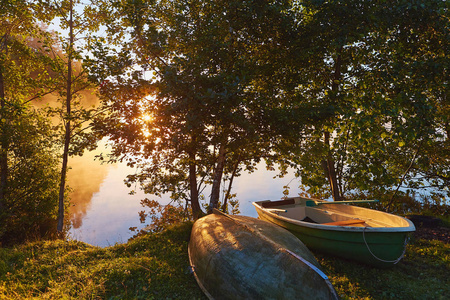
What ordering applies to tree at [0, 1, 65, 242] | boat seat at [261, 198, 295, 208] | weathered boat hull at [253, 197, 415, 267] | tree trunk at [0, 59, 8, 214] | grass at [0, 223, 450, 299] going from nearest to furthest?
grass at [0, 223, 450, 299] → weathered boat hull at [253, 197, 415, 267] → boat seat at [261, 198, 295, 208] → tree at [0, 1, 65, 242] → tree trunk at [0, 59, 8, 214]

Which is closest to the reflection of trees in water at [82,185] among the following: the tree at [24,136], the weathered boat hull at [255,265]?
the tree at [24,136]

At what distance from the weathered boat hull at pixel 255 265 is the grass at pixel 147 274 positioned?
914mm

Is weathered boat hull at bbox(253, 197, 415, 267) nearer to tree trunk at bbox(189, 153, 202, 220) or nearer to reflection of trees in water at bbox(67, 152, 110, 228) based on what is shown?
tree trunk at bbox(189, 153, 202, 220)

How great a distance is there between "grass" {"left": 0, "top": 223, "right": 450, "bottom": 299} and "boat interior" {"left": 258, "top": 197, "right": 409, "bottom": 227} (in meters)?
1.32

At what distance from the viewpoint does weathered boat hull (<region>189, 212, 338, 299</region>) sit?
203 inches

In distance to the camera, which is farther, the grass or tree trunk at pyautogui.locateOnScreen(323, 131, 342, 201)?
tree trunk at pyautogui.locateOnScreen(323, 131, 342, 201)

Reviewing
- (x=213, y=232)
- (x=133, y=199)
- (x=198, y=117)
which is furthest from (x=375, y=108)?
(x=133, y=199)

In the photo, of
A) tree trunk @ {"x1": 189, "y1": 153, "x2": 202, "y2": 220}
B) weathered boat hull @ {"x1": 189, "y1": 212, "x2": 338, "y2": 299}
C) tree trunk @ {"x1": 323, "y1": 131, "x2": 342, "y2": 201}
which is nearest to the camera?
weathered boat hull @ {"x1": 189, "y1": 212, "x2": 338, "y2": 299}

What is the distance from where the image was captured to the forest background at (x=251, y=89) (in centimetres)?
924

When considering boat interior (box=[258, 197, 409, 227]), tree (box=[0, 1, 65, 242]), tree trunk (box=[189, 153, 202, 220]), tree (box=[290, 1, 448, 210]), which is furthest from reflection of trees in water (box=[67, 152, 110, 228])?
tree (box=[290, 1, 448, 210])

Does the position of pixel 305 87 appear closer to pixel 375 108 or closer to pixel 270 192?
pixel 375 108

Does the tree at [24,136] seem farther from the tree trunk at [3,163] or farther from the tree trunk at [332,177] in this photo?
the tree trunk at [332,177]

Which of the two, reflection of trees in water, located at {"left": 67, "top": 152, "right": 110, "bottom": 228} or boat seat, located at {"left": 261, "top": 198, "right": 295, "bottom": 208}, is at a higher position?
reflection of trees in water, located at {"left": 67, "top": 152, "right": 110, "bottom": 228}

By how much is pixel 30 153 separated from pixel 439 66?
20.7 metres
